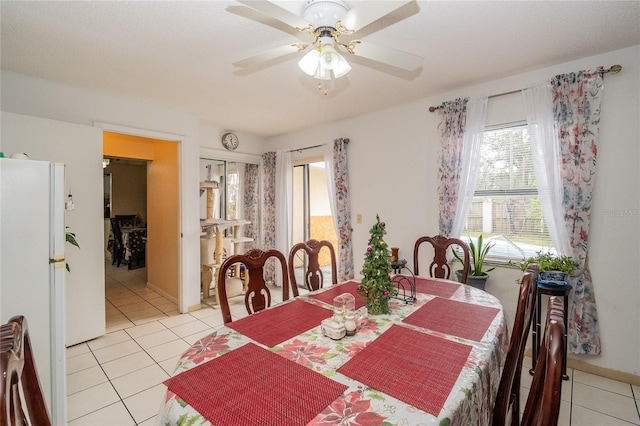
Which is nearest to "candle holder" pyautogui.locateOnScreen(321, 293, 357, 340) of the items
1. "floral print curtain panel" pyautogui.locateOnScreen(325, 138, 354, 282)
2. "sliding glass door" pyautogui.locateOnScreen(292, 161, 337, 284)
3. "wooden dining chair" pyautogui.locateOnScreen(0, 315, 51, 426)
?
"wooden dining chair" pyautogui.locateOnScreen(0, 315, 51, 426)

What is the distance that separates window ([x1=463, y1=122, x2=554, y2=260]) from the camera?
2650 millimetres

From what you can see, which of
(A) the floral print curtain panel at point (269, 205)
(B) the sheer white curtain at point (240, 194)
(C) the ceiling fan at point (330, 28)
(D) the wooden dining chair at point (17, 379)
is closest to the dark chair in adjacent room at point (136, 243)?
(B) the sheer white curtain at point (240, 194)

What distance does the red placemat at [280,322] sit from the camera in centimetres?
133

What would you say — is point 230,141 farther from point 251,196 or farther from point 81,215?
point 81,215

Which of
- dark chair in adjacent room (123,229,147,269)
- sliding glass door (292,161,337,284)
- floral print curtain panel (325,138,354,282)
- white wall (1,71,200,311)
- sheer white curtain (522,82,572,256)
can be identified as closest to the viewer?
sheer white curtain (522,82,572,256)

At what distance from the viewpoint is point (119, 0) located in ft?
5.52

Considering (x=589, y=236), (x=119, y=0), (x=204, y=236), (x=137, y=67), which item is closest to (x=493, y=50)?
(x=589, y=236)

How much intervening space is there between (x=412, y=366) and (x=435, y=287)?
111 centimetres

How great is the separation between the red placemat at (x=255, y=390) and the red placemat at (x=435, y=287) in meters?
1.21

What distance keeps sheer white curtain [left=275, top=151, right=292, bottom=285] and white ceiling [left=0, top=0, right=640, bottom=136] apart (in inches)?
63.0

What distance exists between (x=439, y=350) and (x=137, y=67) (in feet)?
9.80

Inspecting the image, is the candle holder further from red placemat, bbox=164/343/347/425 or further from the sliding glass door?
the sliding glass door

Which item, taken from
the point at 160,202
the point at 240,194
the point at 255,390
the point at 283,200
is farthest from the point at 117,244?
the point at 255,390

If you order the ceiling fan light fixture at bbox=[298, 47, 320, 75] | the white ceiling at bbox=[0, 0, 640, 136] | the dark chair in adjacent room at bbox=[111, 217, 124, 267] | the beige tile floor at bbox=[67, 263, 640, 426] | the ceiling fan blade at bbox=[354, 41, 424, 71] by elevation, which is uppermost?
the white ceiling at bbox=[0, 0, 640, 136]
